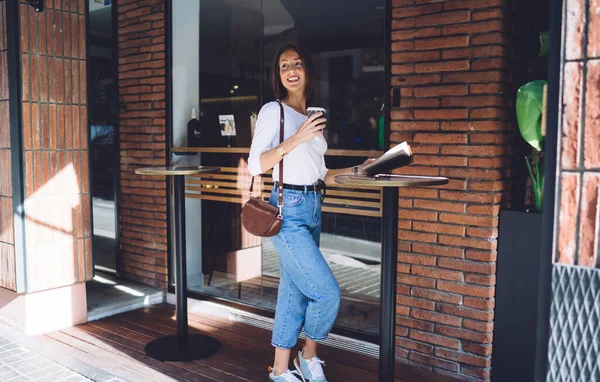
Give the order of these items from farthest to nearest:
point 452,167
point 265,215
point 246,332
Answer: point 246,332 → point 452,167 → point 265,215

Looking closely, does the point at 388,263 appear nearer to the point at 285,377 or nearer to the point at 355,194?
the point at 285,377

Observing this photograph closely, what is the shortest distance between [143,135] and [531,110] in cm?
316

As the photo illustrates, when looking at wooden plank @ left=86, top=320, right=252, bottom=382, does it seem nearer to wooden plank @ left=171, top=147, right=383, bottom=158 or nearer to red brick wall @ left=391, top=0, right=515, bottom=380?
red brick wall @ left=391, top=0, right=515, bottom=380

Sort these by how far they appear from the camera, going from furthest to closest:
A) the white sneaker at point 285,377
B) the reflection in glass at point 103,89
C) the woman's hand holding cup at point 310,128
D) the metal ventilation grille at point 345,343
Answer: the reflection in glass at point 103,89 → the metal ventilation grille at point 345,343 → the white sneaker at point 285,377 → the woman's hand holding cup at point 310,128

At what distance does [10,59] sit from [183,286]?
72.5 inches

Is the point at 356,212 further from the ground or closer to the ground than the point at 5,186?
closer to the ground

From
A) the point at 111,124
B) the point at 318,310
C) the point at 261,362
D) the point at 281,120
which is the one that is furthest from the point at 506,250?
the point at 111,124

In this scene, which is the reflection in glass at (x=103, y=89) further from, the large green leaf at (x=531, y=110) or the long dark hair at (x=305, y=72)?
the large green leaf at (x=531, y=110)

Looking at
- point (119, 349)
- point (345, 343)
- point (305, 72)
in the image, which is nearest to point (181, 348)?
point (119, 349)

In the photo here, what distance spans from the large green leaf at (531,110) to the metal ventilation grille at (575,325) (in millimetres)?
1380

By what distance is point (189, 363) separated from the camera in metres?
3.29

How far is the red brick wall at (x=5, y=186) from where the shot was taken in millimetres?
3660

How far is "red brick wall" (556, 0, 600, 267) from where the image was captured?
1.41 metres

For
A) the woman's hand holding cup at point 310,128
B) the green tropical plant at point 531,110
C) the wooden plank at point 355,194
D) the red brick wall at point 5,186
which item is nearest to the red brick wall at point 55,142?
the red brick wall at point 5,186
